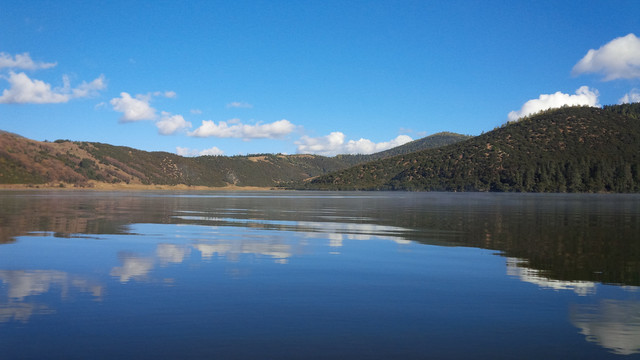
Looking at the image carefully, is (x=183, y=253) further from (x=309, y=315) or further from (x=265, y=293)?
(x=309, y=315)

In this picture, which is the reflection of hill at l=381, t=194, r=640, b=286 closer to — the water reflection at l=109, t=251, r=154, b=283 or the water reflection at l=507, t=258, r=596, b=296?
the water reflection at l=507, t=258, r=596, b=296

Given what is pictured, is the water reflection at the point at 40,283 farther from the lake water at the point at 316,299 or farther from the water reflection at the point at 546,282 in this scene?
the water reflection at the point at 546,282

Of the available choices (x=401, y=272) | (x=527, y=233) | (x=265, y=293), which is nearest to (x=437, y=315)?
(x=265, y=293)

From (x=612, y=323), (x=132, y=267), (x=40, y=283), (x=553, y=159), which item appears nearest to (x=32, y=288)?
(x=40, y=283)

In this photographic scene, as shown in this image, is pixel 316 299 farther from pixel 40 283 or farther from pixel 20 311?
pixel 40 283

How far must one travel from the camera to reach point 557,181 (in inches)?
6068

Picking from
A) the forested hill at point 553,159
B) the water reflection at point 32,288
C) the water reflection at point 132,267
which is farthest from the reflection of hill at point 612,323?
the forested hill at point 553,159

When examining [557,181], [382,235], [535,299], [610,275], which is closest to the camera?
[535,299]

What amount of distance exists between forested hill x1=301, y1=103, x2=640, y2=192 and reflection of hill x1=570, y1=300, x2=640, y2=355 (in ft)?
499

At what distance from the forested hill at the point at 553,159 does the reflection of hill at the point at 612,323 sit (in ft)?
499

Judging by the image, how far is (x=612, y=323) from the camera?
30.8ft

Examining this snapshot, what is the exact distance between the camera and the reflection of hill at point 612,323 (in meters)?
8.22

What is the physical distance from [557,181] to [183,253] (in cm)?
15504

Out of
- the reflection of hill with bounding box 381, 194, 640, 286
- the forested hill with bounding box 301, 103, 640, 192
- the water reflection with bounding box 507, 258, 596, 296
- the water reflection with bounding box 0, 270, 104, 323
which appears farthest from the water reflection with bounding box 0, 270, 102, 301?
the forested hill with bounding box 301, 103, 640, 192
